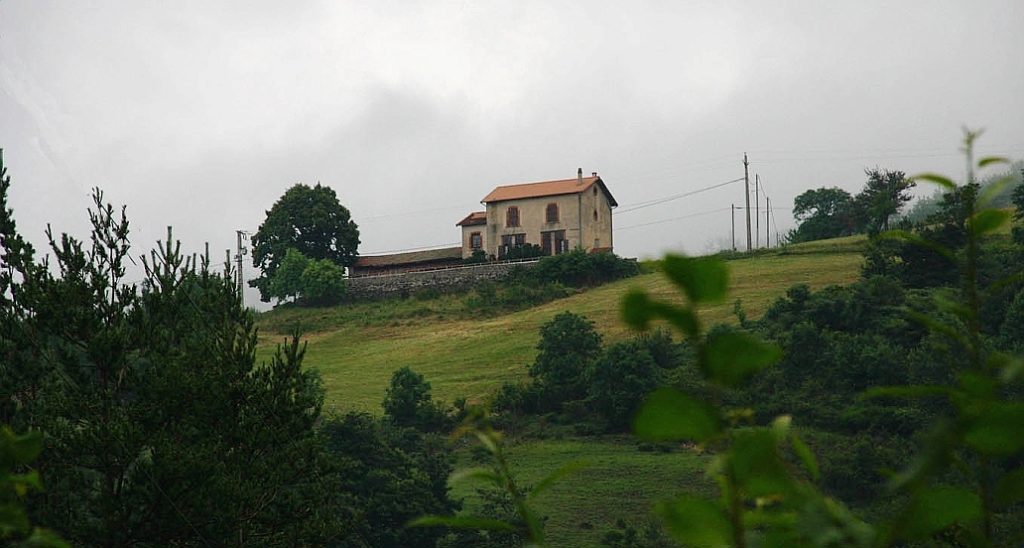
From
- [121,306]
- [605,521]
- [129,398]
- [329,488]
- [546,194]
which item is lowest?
[605,521]

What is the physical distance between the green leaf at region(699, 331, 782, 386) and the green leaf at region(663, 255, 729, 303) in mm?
21

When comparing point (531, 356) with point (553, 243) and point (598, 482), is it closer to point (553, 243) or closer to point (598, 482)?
point (598, 482)

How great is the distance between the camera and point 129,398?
47.2ft

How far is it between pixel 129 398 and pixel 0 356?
2198 mm

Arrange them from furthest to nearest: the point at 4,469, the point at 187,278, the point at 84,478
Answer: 1. the point at 187,278
2. the point at 84,478
3. the point at 4,469

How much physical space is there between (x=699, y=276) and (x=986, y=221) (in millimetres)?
392

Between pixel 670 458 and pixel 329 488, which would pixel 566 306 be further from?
pixel 329 488

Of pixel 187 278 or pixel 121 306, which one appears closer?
pixel 121 306

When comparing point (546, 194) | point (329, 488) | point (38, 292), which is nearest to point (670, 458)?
point (329, 488)

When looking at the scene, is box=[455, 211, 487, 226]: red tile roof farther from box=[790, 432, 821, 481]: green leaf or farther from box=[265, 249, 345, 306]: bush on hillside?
box=[790, 432, 821, 481]: green leaf

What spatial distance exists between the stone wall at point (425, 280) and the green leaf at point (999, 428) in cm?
5146

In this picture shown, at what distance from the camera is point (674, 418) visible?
1.48 ft

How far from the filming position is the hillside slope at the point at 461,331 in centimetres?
3769

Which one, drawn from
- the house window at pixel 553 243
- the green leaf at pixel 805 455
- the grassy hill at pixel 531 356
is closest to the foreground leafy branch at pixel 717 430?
the green leaf at pixel 805 455
